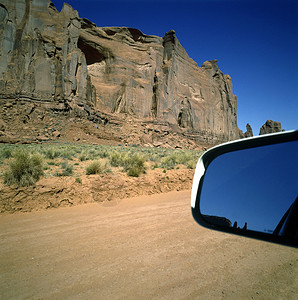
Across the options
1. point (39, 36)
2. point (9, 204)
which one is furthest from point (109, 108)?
point (9, 204)

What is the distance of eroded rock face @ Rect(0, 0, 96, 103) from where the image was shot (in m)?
35.8

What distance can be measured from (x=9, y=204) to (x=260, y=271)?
19.5 ft

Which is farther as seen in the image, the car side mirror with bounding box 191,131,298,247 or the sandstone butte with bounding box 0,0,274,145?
the sandstone butte with bounding box 0,0,274,145

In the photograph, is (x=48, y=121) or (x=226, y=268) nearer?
(x=226, y=268)

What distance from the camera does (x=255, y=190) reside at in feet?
5.33

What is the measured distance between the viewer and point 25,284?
7.79 ft

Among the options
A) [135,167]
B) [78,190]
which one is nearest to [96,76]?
[135,167]

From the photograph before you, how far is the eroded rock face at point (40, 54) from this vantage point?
117 ft

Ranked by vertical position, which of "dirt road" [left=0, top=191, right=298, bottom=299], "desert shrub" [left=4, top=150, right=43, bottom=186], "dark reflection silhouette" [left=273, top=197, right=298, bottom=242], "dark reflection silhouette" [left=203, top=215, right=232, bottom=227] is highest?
"dark reflection silhouette" [left=273, top=197, right=298, bottom=242]

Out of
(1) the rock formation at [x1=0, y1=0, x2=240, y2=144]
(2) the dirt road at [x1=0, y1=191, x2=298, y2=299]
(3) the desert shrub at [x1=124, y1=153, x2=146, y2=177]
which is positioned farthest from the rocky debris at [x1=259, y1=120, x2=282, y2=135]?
(2) the dirt road at [x1=0, y1=191, x2=298, y2=299]

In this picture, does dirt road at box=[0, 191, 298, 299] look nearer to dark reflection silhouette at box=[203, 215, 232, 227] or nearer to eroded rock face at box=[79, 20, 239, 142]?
dark reflection silhouette at box=[203, 215, 232, 227]

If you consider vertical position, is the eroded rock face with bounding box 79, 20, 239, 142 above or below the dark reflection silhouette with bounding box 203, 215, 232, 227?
above

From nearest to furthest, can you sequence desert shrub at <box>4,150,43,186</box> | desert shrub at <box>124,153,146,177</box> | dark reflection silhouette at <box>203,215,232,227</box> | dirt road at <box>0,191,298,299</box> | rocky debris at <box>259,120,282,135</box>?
1. dark reflection silhouette at <box>203,215,232,227</box>
2. dirt road at <box>0,191,298,299</box>
3. desert shrub at <box>4,150,43,186</box>
4. desert shrub at <box>124,153,146,177</box>
5. rocky debris at <box>259,120,282,135</box>

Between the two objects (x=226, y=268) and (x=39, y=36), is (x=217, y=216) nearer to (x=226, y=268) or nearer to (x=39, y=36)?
(x=226, y=268)
